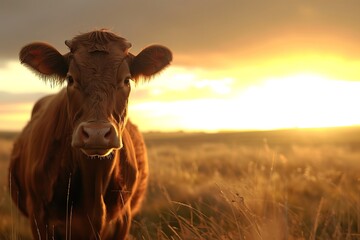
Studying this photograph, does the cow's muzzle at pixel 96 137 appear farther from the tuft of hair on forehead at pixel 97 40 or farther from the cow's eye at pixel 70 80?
the tuft of hair on forehead at pixel 97 40

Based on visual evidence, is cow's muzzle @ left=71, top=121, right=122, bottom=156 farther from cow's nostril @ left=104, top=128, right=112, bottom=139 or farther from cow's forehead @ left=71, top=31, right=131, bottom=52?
cow's forehead @ left=71, top=31, right=131, bottom=52

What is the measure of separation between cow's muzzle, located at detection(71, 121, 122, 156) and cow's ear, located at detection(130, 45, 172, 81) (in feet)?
4.50

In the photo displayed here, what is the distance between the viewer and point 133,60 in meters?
5.62

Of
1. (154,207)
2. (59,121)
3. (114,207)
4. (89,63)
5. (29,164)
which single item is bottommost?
(154,207)

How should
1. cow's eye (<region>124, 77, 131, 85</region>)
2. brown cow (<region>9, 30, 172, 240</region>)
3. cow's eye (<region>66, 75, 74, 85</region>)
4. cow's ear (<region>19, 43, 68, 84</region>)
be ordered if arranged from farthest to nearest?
cow's ear (<region>19, 43, 68, 84</region>)
cow's eye (<region>124, 77, 131, 85</region>)
cow's eye (<region>66, 75, 74, 85</region>)
brown cow (<region>9, 30, 172, 240</region>)

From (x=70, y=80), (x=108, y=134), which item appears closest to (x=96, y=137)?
(x=108, y=134)

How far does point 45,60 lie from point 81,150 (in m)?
1.15

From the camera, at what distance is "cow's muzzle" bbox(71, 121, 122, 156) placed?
4.25 metres

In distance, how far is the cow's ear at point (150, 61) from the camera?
5.64 m

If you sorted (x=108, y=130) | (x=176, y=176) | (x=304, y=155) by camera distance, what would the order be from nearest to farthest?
(x=108, y=130) → (x=176, y=176) → (x=304, y=155)

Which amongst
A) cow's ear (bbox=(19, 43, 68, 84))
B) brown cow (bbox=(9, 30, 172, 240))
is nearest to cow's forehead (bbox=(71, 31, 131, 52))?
brown cow (bbox=(9, 30, 172, 240))

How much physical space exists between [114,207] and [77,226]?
0.42 meters

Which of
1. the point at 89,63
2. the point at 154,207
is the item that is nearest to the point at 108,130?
the point at 89,63

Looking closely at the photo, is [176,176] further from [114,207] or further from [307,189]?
[114,207]
